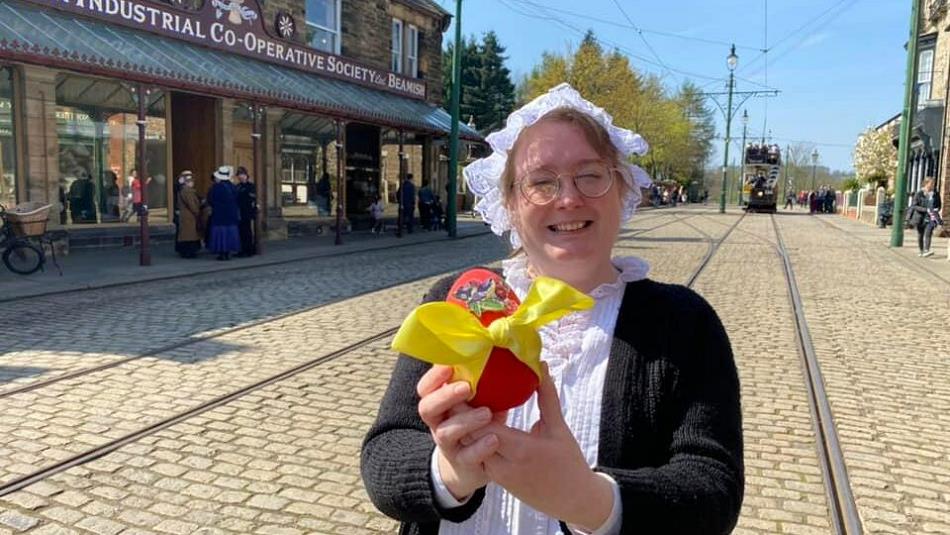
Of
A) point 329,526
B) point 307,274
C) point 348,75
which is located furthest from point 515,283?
point 348,75

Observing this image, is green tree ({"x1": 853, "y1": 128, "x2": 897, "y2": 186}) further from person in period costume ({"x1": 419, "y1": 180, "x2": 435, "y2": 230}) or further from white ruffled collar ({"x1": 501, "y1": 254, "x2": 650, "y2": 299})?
white ruffled collar ({"x1": 501, "y1": 254, "x2": 650, "y2": 299})

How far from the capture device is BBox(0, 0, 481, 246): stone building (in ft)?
43.2

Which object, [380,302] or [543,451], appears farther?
[380,302]

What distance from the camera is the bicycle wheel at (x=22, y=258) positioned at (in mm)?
11164

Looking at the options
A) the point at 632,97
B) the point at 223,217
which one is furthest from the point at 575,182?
the point at 632,97

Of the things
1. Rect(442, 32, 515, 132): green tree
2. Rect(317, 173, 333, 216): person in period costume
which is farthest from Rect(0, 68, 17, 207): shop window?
Rect(442, 32, 515, 132): green tree

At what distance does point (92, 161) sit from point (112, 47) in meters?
3.47

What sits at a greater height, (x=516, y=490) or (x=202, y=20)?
(x=202, y=20)

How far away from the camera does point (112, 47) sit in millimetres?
12906

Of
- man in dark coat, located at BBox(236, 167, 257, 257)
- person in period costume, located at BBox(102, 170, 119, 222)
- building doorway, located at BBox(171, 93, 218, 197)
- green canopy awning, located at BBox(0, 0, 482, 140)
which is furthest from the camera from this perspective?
building doorway, located at BBox(171, 93, 218, 197)

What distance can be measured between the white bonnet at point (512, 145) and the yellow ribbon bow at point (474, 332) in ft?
2.38

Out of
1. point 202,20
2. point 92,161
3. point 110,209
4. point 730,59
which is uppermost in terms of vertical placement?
point 730,59

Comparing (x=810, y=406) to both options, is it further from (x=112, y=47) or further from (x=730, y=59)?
(x=730, y=59)

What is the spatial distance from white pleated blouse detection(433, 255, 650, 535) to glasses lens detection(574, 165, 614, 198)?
10.0 inches
